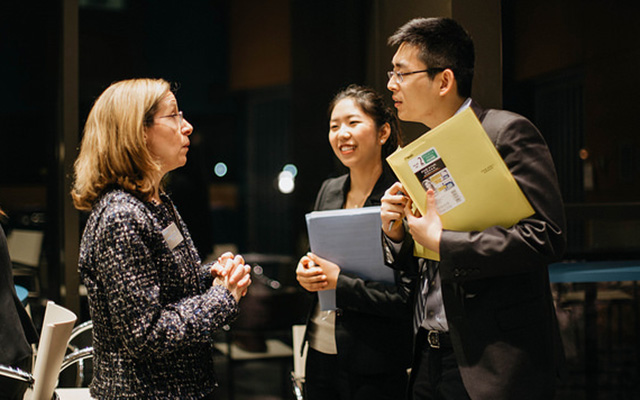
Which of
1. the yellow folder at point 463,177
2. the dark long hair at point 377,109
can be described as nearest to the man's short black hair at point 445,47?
the yellow folder at point 463,177

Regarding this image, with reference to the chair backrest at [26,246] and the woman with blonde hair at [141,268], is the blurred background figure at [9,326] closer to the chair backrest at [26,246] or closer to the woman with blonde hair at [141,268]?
the woman with blonde hair at [141,268]

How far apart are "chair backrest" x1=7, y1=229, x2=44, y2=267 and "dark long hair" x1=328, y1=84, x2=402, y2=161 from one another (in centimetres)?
192

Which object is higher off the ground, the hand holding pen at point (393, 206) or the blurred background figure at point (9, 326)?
the hand holding pen at point (393, 206)

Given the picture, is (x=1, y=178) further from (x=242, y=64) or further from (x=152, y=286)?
(x=152, y=286)

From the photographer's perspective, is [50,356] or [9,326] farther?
[9,326]

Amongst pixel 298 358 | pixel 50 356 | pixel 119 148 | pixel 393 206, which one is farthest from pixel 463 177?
pixel 298 358

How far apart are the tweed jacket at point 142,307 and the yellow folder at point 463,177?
0.63m

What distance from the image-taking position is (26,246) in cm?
316

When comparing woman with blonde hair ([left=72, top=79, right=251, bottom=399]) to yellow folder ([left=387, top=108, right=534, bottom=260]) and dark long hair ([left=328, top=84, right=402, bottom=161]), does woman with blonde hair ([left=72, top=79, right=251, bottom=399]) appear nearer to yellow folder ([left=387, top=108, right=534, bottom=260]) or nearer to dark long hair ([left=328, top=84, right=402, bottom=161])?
yellow folder ([left=387, top=108, right=534, bottom=260])

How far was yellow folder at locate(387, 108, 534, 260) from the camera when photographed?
1.42 meters

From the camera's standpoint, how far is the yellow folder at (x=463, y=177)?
142cm

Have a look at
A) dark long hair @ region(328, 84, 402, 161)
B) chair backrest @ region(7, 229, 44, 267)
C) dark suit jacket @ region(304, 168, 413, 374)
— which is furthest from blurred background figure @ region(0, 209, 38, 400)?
dark long hair @ region(328, 84, 402, 161)

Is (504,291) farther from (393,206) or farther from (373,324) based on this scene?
(373,324)

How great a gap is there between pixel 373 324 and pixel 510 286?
687 mm
